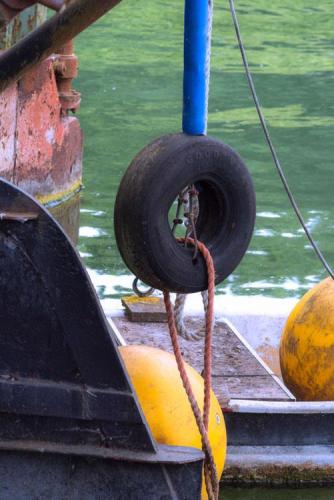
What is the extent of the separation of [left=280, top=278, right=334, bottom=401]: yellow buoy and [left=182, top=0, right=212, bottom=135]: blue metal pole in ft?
4.24

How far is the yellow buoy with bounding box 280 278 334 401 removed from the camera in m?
4.55

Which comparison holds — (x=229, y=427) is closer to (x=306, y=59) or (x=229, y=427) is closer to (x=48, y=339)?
(x=48, y=339)

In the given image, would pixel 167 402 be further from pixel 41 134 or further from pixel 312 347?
pixel 41 134

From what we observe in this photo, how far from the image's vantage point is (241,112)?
484 inches

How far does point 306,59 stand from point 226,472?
12.3 metres

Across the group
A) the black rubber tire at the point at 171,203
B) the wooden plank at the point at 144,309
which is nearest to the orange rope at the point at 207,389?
the black rubber tire at the point at 171,203

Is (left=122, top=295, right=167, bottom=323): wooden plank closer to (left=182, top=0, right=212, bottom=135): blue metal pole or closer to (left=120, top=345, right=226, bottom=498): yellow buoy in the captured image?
(left=120, top=345, right=226, bottom=498): yellow buoy

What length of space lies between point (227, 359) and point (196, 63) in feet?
5.69

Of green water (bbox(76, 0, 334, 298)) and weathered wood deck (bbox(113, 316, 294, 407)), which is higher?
weathered wood deck (bbox(113, 316, 294, 407))

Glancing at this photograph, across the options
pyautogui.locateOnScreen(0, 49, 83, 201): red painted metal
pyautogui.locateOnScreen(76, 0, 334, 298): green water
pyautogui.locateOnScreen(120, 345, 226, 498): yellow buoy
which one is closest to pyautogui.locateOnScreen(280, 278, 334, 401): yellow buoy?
pyautogui.locateOnScreen(120, 345, 226, 498): yellow buoy

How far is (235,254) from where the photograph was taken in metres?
3.68

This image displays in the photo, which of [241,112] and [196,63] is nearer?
[196,63]

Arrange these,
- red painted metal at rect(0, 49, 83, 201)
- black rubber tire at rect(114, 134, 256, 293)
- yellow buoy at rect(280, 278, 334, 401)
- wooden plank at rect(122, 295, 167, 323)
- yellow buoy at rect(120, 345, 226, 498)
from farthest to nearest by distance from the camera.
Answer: red painted metal at rect(0, 49, 83, 201) < wooden plank at rect(122, 295, 167, 323) < yellow buoy at rect(280, 278, 334, 401) < yellow buoy at rect(120, 345, 226, 498) < black rubber tire at rect(114, 134, 256, 293)

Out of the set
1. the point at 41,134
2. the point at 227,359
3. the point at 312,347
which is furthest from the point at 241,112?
the point at 312,347
